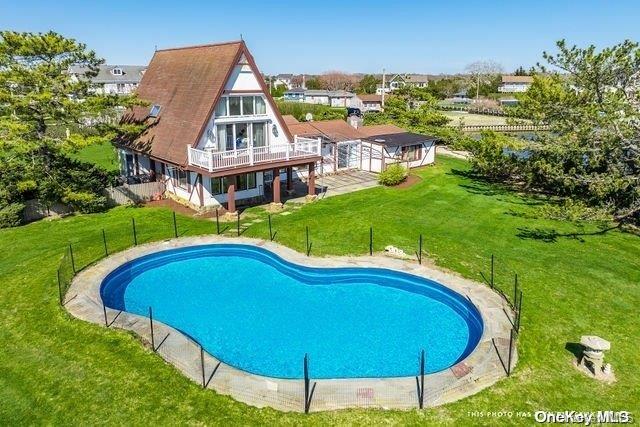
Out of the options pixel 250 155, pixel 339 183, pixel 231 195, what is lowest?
pixel 339 183

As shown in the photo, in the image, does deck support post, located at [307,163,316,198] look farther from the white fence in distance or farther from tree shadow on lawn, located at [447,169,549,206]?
tree shadow on lawn, located at [447,169,549,206]

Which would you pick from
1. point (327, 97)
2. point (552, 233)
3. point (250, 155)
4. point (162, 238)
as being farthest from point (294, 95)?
point (552, 233)

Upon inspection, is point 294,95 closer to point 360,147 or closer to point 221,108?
point 360,147

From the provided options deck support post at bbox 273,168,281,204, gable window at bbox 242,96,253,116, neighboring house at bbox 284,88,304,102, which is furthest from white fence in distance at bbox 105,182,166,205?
neighboring house at bbox 284,88,304,102

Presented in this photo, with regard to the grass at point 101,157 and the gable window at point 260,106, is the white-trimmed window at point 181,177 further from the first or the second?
the grass at point 101,157

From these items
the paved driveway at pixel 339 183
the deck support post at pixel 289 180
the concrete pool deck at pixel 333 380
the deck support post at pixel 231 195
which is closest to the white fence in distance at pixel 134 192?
the deck support post at pixel 231 195

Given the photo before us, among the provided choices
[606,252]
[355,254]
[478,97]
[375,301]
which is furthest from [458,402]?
[478,97]
